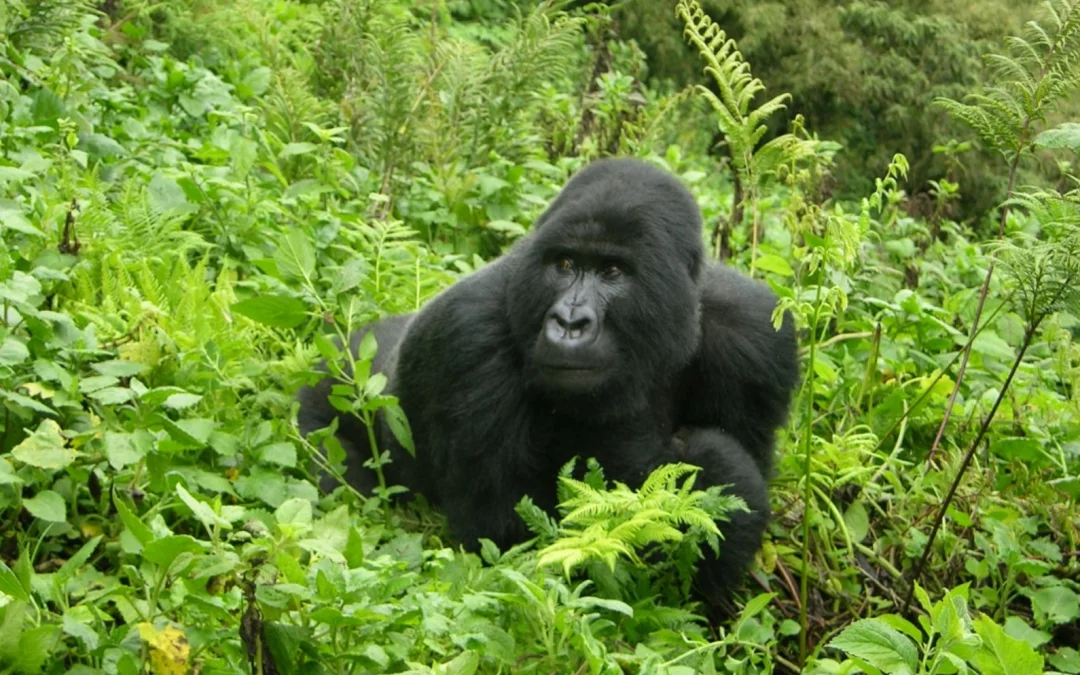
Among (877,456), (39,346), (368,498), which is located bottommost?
(368,498)

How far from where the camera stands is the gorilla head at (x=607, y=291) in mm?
3637

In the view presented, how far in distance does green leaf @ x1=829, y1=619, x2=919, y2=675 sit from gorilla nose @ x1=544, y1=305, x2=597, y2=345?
1325 mm

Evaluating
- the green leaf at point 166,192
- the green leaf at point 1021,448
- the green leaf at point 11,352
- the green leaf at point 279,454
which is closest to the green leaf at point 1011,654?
the green leaf at point 1021,448

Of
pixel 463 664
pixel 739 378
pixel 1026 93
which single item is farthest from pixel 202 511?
pixel 1026 93

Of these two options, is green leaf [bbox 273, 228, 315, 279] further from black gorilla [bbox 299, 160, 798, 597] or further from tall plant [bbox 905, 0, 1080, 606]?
tall plant [bbox 905, 0, 1080, 606]

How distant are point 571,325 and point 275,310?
0.82 metres

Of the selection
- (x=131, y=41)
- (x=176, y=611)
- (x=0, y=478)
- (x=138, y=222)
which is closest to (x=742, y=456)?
(x=176, y=611)

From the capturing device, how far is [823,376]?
14.5ft

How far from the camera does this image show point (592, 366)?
3623 mm

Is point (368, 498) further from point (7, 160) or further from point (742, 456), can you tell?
point (7, 160)

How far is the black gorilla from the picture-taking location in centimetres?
368

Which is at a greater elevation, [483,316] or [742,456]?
[483,316]

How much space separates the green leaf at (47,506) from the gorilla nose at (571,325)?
131 cm

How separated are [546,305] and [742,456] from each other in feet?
2.30
